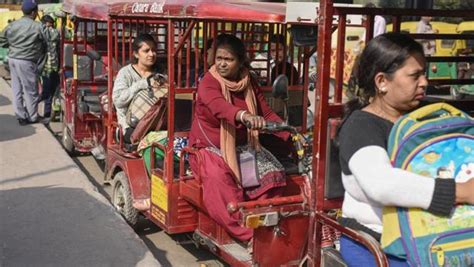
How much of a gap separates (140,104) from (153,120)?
0.49 meters

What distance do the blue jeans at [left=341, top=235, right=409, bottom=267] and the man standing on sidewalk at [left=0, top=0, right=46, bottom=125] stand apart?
8096 millimetres

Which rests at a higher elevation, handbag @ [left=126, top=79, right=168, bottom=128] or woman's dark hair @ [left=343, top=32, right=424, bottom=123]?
woman's dark hair @ [left=343, top=32, right=424, bottom=123]

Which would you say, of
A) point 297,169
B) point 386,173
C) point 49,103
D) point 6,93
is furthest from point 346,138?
point 6,93

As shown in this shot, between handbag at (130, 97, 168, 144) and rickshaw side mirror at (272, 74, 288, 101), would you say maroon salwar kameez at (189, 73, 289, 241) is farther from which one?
handbag at (130, 97, 168, 144)

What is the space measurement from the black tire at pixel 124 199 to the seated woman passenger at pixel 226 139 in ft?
3.95

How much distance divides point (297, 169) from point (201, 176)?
790 mm

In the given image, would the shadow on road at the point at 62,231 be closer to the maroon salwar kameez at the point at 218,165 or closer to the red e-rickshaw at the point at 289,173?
the red e-rickshaw at the point at 289,173

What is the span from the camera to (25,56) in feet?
31.7

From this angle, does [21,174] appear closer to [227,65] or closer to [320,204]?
[227,65]

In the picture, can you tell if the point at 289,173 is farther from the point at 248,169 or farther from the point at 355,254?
the point at 355,254

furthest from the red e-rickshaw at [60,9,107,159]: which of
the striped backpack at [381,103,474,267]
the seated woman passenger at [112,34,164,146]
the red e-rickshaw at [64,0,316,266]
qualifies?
the striped backpack at [381,103,474,267]

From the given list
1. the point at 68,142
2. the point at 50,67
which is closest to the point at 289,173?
the point at 68,142

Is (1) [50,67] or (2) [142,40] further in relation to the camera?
(1) [50,67]

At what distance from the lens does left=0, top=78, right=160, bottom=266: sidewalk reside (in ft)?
14.4
